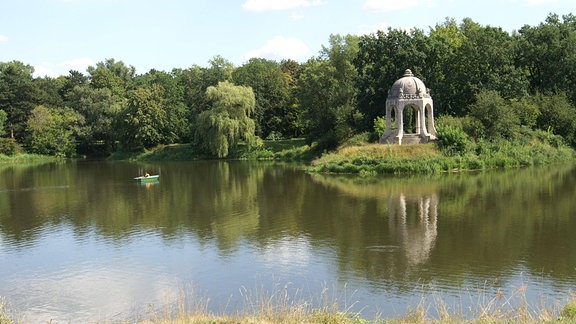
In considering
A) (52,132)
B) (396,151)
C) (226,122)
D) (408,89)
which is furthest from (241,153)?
(52,132)

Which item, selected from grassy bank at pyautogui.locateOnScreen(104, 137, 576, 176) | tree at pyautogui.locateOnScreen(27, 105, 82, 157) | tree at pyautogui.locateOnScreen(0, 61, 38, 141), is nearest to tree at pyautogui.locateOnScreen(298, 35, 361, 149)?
grassy bank at pyautogui.locateOnScreen(104, 137, 576, 176)

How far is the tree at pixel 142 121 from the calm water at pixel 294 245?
31.4 m

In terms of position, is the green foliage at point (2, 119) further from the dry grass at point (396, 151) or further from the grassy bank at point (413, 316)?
the grassy bank at point (413, 316)

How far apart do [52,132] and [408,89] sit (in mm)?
46795

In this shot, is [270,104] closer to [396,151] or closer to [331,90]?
[331,90]

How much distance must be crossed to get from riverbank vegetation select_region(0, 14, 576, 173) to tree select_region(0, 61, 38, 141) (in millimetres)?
167

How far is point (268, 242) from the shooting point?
19.8 meters

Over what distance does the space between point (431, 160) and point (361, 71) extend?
14.6 meters

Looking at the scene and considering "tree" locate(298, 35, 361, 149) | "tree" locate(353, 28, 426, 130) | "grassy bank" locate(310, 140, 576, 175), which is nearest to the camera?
"grassy bank" locate(310, 140, 576, 175)

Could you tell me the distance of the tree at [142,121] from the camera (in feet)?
217

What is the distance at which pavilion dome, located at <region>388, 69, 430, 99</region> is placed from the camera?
43.3 metres

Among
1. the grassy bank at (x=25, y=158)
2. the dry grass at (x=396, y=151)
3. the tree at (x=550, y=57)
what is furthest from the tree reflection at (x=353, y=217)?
the grassy bank at (x=25, y=158)

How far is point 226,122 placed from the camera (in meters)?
58.5

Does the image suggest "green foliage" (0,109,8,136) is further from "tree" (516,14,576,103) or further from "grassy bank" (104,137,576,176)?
"tree" (516,14,576,103)
